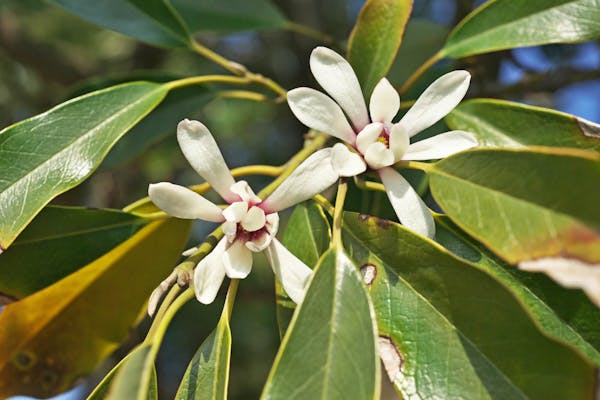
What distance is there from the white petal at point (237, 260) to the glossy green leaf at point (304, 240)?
0.08 metres

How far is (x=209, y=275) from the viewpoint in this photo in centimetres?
70

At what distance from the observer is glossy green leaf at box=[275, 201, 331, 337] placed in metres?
0.79

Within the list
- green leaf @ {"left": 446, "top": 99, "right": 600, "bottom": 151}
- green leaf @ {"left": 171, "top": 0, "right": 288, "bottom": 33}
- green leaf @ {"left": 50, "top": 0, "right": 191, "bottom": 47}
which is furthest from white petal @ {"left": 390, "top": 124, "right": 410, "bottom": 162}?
green leaf @ {"left": 171, "top": 0, "right": 288, "bottom": 33}

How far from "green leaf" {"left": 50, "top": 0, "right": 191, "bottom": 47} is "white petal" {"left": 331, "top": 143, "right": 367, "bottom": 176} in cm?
53

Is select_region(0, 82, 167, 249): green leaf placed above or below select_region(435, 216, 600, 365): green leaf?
above

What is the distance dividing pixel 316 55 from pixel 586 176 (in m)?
0.32

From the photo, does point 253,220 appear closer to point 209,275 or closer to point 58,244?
point 209,275

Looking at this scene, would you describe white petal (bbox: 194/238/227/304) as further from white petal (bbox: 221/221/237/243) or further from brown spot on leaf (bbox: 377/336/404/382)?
brown spot on leaf (bbox: 377/336/404/382)

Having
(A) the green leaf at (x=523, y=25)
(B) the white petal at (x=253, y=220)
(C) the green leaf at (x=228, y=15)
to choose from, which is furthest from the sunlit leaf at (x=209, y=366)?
(C) the green leaf at (x=228, y=15)

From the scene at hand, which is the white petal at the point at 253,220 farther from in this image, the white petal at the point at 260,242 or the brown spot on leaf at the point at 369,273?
the brown spot on leaf at the point at 369,273

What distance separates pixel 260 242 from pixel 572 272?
1.01ft

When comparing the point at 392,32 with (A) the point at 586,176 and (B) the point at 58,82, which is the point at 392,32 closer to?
(A) the point at 586,176

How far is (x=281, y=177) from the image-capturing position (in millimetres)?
828

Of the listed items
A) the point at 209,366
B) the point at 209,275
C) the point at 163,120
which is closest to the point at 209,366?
the point at 209,366
